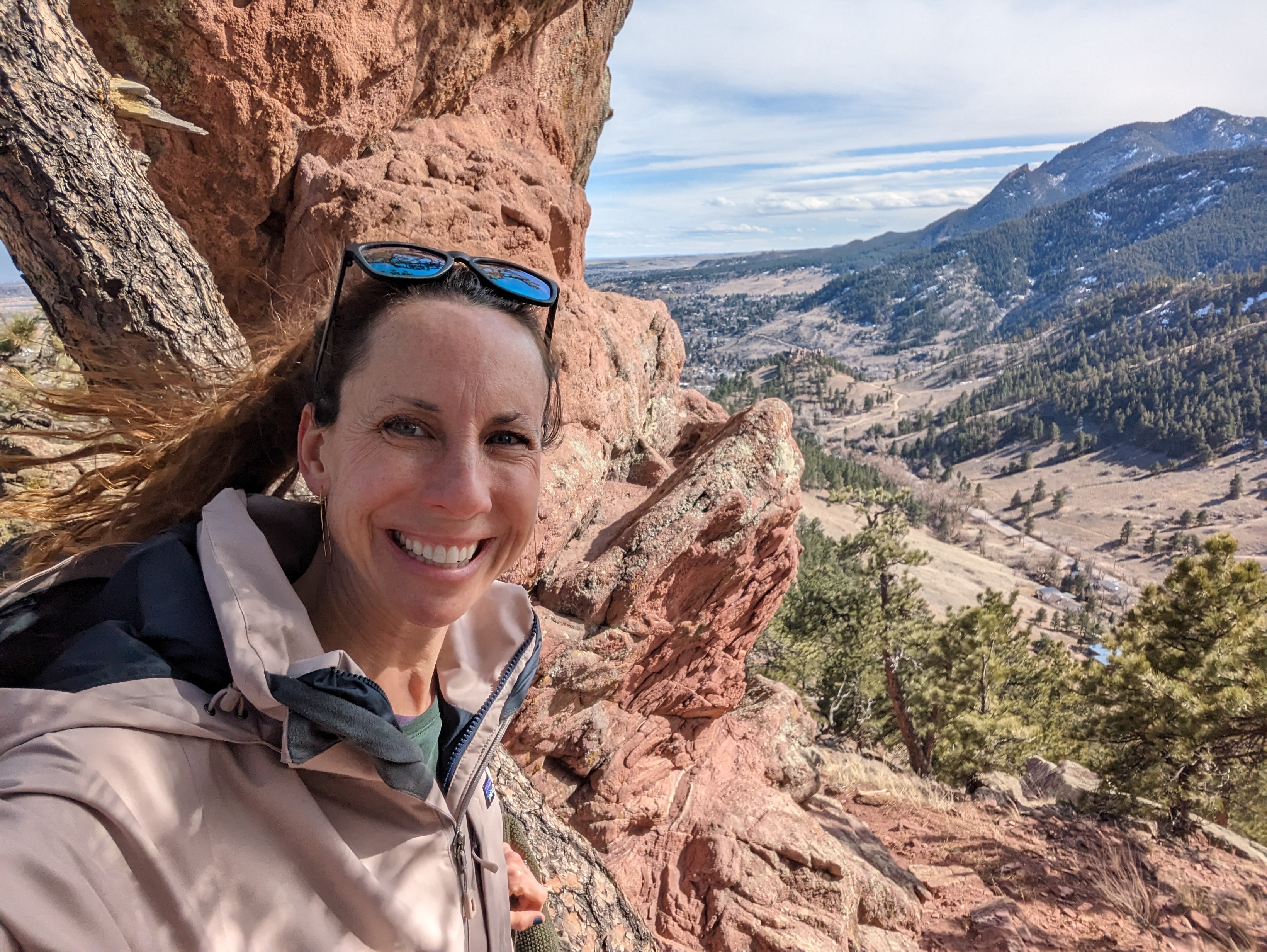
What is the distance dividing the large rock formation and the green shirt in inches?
151

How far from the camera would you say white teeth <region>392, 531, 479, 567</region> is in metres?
1.74

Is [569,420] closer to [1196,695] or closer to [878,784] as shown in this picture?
[878,784]

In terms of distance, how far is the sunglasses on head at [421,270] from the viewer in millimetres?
1885

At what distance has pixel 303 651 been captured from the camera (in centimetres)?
150

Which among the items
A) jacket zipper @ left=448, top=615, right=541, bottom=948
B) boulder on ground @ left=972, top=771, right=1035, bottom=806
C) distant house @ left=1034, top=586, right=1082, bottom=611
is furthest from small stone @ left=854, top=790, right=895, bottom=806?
distant house @ left=1034, top=586, right=1082, bottom=611

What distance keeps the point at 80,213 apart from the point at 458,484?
2.92 m

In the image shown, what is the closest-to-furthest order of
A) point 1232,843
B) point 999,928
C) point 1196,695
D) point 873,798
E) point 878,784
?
point 999,928
point 1196,695
point 873,798
point 1232,843
point 878,784

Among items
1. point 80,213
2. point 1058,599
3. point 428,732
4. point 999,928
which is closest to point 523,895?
point 428,732

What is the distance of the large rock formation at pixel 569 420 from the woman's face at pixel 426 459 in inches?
144

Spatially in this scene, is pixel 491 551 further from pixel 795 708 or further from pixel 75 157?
pixel 795 708

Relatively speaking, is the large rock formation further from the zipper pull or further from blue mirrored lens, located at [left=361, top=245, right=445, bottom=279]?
the zipper pull

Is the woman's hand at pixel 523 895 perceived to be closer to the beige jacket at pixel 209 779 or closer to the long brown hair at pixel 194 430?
the beige jacket at pixel 209 779

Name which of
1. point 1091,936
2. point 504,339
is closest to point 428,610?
point 504,339

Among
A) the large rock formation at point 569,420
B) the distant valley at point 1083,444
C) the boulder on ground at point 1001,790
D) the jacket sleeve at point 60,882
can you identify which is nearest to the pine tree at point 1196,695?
the boulder on ground at point 1001,790
